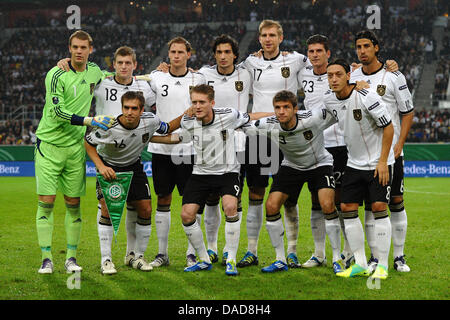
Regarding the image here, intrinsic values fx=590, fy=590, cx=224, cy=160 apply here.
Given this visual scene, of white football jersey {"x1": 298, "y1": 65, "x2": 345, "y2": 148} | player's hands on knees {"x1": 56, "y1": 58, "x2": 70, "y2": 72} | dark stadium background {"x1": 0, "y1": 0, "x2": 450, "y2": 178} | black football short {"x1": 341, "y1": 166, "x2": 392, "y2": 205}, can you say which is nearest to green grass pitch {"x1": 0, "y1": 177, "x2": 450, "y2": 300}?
black football short {"x1": 341, "y1": 166, "x2": 392, "y2": 205}

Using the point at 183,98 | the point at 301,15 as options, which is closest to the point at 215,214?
the point at 183,98

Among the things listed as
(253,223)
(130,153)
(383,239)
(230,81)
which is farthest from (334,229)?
(130,153)

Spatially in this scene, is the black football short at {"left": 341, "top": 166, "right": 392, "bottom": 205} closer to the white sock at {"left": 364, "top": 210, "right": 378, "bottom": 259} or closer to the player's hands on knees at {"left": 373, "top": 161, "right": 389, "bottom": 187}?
the player's hands on knees at {"left": 373, "top": 161, "right": 389, "bottom": 187}

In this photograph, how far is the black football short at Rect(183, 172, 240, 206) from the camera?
6.47 metres

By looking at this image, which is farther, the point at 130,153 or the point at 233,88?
the point at 233,88

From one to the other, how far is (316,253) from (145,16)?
103 feet

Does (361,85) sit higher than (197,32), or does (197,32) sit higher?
(197,32)

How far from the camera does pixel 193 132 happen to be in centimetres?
656

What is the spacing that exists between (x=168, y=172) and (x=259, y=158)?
1095 mm

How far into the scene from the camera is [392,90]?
6.39m

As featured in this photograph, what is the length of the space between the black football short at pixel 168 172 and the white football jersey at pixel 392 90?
2.28 meters

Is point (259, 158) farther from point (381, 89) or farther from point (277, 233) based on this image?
point (381, 89)
